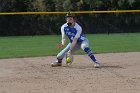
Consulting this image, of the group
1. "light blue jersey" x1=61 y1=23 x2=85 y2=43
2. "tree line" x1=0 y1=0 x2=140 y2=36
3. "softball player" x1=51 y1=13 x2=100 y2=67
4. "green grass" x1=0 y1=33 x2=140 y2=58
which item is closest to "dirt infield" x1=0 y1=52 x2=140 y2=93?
"softball player" x1=51 y1=13 x2=100 y2=67

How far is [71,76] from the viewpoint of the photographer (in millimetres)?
10641

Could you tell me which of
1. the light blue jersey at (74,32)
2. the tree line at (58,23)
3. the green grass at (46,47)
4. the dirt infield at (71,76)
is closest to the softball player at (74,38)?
the light blue jersey at (74,32)

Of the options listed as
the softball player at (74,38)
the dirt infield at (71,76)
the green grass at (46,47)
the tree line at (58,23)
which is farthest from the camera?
the tree line at (58,23)

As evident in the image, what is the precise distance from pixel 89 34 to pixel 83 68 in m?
16.4

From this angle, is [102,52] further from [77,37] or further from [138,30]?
[138,30]

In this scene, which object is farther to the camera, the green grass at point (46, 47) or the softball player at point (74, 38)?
the green grass at point (46, 47)

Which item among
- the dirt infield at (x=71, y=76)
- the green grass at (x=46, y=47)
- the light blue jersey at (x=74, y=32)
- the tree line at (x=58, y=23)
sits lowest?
the tree line at (x=58, y=23)

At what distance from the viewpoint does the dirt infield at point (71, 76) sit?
8914 millimetres

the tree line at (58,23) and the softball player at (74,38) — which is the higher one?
the softball player at (74,38)

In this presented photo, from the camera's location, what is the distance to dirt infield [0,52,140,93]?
8914 millimetres

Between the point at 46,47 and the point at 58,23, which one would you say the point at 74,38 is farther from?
the point at 58,23

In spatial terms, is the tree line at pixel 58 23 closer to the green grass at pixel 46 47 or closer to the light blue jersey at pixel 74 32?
the green grass at pixel 46 47

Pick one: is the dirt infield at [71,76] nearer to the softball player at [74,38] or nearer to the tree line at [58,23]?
the softball player at [74,38]

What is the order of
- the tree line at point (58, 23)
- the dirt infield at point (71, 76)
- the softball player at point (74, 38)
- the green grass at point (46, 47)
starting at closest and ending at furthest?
the dirt infield at point (71, 76) < the softball player at point (74, 38) < the green grass at point (46, 47) < the tree line at point (58, 23)
